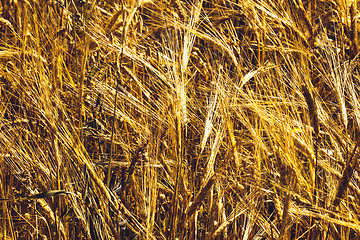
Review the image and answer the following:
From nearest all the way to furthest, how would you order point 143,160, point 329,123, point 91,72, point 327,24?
point 143,160
point 329,123
point 91,72
point 327,24

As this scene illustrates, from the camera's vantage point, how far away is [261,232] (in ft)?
3.53

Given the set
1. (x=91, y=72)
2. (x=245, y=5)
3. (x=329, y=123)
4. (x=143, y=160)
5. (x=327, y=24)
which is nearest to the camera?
(x=143, y=160)

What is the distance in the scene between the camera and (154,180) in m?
0.90

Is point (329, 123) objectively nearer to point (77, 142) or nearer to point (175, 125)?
point (175, 125)

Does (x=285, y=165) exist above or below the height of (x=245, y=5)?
below

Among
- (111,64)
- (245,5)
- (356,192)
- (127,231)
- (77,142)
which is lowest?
(127,231)

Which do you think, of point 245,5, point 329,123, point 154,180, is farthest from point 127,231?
point 245,5

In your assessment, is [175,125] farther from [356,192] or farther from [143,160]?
[356,192]

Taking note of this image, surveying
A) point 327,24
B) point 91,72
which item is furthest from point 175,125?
point 327,24

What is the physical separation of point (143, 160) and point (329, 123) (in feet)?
1.37

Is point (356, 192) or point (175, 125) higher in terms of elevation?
point (175, 125)

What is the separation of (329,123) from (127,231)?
1.90 feet

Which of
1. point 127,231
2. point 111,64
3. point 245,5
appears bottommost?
point 127,231

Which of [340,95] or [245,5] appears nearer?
[340,95]
